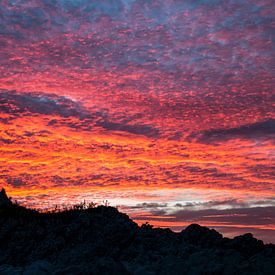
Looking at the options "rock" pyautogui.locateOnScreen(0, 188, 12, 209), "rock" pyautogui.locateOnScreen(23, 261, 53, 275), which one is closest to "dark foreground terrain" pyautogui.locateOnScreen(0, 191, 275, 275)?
"rock" pyautogui.locateOnScreen(23, 261, 53, 275)

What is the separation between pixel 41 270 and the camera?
15.6 meters

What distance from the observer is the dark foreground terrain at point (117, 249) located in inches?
572

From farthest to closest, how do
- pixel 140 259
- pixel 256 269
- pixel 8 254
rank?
pixel 8 254 → pixel 140 259 → pixel 256 269

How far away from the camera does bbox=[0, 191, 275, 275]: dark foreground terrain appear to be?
1452cm

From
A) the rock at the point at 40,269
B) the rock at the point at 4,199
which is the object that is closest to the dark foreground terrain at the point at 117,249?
the rock at the point at 40,269

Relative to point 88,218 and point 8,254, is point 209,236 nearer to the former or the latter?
point 88,218

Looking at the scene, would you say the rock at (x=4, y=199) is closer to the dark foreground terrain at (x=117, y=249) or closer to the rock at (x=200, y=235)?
the dark foreground terrain at (x=117, y=249)

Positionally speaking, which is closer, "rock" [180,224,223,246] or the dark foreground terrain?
the dark foreground terrain

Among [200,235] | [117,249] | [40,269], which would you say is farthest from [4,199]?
[200,235]

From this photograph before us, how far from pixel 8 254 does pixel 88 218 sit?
410cm

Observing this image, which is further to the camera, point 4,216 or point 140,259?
point 4,216

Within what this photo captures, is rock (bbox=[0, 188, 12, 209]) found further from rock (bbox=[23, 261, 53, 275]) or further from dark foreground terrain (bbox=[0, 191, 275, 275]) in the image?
rock (bbox=[23, 261, 53, 275])

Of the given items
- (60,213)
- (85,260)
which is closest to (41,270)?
(85,260)

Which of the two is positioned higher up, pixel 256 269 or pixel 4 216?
pixel 4 216
